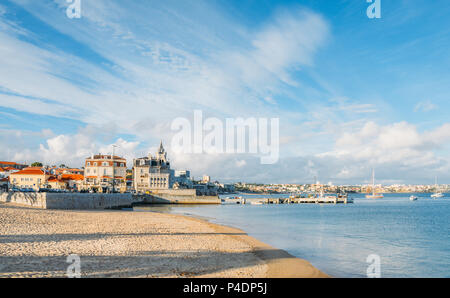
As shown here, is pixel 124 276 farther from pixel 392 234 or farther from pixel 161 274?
pixel 392 234

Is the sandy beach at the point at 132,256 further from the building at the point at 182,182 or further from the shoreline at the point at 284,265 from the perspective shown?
the building at the point at 182,182

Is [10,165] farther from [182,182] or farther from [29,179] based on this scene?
[182,182]

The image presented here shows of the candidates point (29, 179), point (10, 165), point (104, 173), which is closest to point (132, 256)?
point (29, 179)

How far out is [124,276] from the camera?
39.3 ft

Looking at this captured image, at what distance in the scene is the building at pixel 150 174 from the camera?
107 metres

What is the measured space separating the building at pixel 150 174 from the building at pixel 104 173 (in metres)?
6.70

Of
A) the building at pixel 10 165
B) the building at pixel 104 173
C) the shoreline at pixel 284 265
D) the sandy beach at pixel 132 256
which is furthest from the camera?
the building at pixel 10 165

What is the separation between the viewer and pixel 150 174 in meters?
108

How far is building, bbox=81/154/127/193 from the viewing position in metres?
89.9

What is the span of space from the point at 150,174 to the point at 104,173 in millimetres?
15962

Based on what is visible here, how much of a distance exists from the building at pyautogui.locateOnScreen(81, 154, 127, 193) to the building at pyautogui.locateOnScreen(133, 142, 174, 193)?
264 inches

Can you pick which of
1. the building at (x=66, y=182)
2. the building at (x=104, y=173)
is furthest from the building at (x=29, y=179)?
the building at (x=104, y=173)

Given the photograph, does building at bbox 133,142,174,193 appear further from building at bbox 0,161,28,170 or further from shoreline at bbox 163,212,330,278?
shoreline at bbox 163,212,330,278
